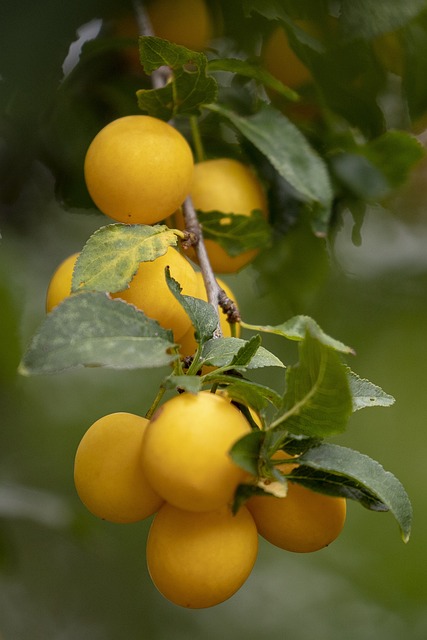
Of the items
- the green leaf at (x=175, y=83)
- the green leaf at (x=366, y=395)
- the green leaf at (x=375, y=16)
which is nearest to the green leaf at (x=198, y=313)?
the green leaf at (x=366, y=395)

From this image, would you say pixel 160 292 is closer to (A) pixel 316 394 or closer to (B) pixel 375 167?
(A) pixel 316 394

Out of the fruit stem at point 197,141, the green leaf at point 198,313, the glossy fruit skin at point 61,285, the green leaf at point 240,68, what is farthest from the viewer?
the fruit stem at point 197,141

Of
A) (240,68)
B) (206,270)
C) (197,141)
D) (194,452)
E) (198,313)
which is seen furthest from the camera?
→ (197,141)

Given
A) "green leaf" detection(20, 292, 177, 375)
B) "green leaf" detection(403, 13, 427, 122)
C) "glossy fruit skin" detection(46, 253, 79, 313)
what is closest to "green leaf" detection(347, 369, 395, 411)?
"green leaf" detection(20, 292, 177, 375)

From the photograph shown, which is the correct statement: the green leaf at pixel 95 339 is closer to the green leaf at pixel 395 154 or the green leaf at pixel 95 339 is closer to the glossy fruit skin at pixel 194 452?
the glossy fruit skin at pixel 194 452

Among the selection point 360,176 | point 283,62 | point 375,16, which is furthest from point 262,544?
point 375,16

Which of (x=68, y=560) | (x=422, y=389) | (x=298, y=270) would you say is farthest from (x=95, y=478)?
(x=422, y=389)
